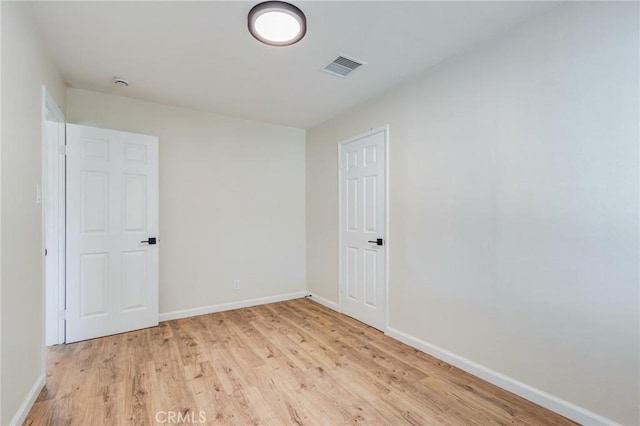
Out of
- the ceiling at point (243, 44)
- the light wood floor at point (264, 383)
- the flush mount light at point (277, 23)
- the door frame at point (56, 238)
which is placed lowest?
the light wood floor at point (264, 383)

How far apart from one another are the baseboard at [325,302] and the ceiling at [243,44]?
8.65 ft

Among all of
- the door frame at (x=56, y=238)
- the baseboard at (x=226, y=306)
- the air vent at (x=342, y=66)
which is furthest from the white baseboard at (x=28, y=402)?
the air vent at (x=342, y=66)

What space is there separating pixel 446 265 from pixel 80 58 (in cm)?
363

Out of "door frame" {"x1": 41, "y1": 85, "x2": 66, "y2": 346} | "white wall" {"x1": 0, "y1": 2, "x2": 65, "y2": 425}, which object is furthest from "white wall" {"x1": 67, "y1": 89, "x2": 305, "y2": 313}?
"white wall" {"x1": 0, "y1": 2, "x2": 65, "y2": 425}

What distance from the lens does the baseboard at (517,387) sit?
1.75 meters

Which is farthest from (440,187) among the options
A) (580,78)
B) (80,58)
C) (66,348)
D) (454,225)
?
(66,348)

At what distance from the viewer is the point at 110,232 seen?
3.12m

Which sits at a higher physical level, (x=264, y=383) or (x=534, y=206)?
(x=534, y=206)

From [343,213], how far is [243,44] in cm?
221

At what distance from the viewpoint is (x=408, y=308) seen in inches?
114

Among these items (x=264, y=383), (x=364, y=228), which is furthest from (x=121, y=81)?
(x=264, y=383)

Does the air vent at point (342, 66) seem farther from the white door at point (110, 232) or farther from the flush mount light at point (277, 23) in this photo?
the white door at point (110, 232)

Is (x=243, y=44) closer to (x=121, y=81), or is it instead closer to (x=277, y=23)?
(x=277, y=23)

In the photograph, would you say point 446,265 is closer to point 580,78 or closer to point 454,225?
point 454,225
